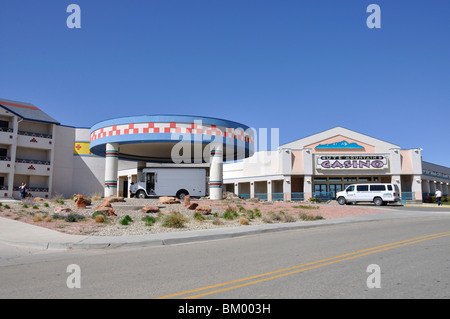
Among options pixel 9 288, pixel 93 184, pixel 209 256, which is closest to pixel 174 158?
pixel 93 184

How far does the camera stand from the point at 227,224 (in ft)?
52.7

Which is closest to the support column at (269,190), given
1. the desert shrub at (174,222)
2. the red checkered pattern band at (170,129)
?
the red checkered pattern band at (170,129)

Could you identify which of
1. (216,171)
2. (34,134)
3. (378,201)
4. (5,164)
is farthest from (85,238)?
(34,134)

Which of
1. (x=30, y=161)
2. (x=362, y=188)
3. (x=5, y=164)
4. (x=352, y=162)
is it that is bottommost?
(x=362, y=188)

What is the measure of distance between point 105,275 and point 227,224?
970cm

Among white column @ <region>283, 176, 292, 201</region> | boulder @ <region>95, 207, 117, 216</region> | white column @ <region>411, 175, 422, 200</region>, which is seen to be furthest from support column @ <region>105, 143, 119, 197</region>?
white column @ <region>411, 175, 422, 200</region>

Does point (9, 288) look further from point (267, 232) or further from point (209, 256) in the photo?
point (267, 232)

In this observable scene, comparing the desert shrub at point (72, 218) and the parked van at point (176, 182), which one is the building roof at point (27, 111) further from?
the desert shrub at point (72, 218)

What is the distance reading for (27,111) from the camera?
42.1 m

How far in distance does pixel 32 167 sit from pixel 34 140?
3.12m

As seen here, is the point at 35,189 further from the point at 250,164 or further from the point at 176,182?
the point at 250,164

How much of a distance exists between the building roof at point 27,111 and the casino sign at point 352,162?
33.5 meters

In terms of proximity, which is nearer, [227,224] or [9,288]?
[9,288]

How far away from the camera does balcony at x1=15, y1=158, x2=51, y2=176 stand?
3938 cm
